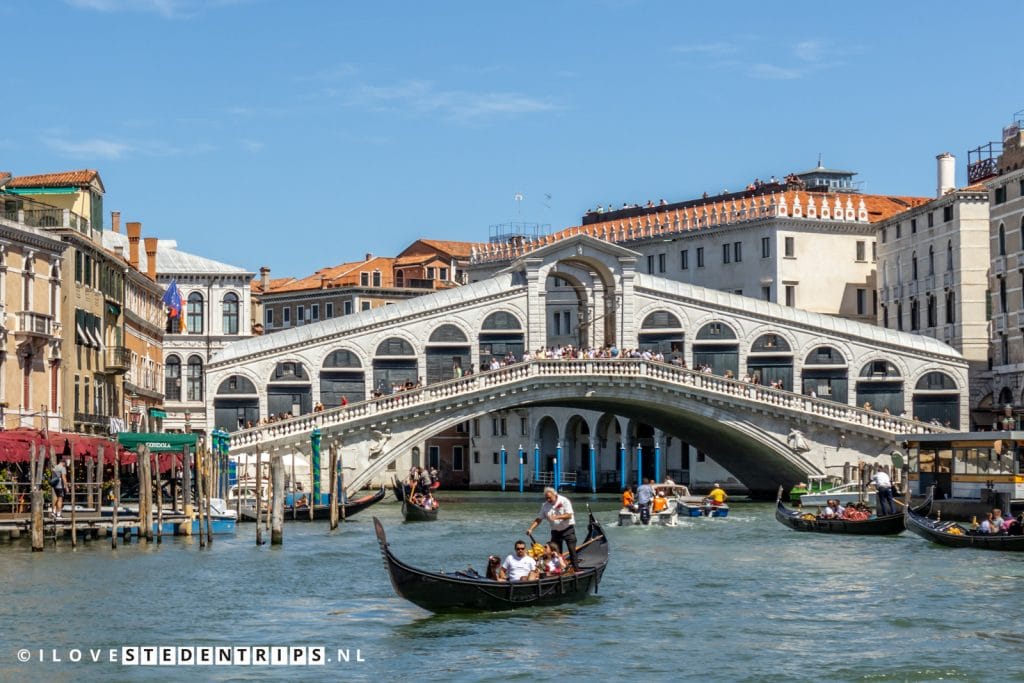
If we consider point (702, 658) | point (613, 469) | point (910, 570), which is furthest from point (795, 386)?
point (702, 658)

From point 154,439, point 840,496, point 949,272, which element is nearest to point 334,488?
point 154,439

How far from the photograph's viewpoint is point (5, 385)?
1479 inches

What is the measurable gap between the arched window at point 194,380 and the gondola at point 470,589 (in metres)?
40.5

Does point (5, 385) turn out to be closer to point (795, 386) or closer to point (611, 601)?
point (611, 601)

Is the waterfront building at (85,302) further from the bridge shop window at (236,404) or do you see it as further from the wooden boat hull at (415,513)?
the wooden boat hull at (415,513)

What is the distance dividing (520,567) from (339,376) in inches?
1033

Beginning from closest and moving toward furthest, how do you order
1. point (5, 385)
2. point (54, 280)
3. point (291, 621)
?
point (291, 621) → point (5, 385) → point (54, 280)

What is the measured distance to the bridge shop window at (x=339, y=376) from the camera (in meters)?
50.7

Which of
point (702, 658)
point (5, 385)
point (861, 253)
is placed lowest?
point (702, 658)

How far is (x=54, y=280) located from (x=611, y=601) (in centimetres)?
1778

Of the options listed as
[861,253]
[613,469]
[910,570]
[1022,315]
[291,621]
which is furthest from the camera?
[613,469]

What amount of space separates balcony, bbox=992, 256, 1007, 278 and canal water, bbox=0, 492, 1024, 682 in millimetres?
15558

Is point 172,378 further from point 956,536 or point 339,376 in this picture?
point 956,536

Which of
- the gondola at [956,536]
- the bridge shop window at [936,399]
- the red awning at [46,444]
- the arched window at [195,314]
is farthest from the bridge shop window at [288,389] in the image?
the gondola at [956,536]
